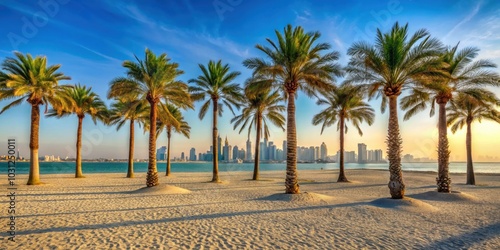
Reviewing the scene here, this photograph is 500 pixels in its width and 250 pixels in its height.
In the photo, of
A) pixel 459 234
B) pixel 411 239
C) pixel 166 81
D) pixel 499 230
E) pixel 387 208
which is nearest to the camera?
pixel 411 239

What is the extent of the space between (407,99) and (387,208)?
12.5 m

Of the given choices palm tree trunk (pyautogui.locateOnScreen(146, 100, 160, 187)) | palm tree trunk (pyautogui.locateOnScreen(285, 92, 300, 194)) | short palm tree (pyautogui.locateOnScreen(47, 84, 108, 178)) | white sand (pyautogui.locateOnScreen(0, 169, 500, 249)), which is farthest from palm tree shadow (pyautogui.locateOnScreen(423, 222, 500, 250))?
short palm tree (pyautogui.locateOnScreen(47, 84, 108, 178))

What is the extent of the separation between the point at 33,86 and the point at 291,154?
68.6 ft

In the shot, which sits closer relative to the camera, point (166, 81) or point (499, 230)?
point (499, 230)

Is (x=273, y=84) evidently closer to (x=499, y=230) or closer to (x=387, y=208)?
(x=387, y=208)

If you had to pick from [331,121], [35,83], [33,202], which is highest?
[35,83]

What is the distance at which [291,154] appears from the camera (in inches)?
704

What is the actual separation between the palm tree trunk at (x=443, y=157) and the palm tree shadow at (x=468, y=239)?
9.12 m

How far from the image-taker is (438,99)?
67.9 ft

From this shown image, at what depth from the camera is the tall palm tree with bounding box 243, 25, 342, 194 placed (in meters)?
18.2

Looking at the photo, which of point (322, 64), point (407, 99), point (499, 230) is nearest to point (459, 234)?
point (499, 230)

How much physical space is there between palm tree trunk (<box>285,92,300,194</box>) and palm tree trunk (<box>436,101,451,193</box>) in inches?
397

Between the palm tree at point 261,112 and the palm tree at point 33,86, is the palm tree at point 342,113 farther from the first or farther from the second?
the palm tree at point 33,86

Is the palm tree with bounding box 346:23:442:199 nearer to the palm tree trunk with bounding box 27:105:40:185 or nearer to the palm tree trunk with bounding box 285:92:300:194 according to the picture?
the palm tree trunk with bounding box 285:92:300:194
